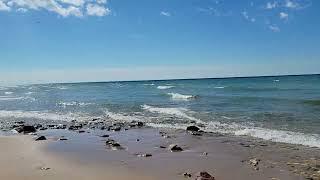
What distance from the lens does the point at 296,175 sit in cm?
991

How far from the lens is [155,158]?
12.0m

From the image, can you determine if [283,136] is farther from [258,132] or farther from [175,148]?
[175,148]

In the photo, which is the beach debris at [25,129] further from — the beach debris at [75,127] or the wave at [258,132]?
the wave at [258,132]

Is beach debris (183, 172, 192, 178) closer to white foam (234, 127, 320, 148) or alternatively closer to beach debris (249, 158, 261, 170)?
beach debris (249, 158, 261, 170)

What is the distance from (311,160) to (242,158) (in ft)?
6.30

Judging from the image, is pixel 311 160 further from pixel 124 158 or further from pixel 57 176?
pixel 57 176

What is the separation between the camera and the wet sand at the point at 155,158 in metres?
10.1

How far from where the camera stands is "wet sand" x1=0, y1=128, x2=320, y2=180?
10102mm

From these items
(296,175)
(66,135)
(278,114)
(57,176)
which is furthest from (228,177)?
(278,114)

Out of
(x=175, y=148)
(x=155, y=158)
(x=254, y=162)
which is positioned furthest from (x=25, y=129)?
(x=254, y=162)

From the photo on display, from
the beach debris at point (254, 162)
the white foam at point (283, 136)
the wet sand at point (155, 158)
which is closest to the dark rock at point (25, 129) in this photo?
the wet sand at point (155, 158)

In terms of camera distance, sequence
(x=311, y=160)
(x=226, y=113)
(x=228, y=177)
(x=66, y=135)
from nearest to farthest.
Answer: (x=228, y=177)
(x=311, y=160)
(x=66, y=135)
(x=226, y=113)

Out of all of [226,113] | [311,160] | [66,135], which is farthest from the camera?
[226,113]

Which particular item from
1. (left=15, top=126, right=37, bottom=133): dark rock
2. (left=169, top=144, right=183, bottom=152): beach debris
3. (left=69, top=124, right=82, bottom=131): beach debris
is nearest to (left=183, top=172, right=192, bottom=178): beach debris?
(left=169, top=144, right=183, bottom=152): beach debris
